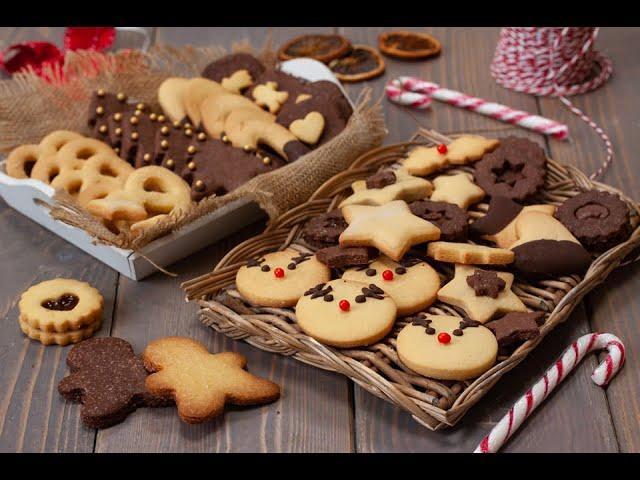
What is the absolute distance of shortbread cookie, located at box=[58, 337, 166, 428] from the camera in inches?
50.7

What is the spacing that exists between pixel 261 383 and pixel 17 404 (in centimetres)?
37

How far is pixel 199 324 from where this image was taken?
149 centimetres

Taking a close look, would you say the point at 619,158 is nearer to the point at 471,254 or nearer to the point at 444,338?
the point at 471,254

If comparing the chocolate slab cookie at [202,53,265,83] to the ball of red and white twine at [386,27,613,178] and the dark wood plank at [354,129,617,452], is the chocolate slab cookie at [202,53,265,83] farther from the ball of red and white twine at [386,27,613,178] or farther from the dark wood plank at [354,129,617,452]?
the dark wood plank at [354,129,617,452]

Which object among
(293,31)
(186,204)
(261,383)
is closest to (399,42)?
(293,31)

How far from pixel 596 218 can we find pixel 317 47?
3.32ft

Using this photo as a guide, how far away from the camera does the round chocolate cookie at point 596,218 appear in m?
1.46

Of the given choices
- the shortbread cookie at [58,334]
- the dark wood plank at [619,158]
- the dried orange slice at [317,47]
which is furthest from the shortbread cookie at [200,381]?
the dried orange slice at [317,47]

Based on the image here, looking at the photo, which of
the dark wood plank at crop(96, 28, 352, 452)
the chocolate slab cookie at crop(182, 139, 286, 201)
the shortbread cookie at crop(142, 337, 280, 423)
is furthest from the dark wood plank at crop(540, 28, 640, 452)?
the chocolate slab cookie at crop(182, 139, 286, 201)

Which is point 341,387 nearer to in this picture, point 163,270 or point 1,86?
point 163,270

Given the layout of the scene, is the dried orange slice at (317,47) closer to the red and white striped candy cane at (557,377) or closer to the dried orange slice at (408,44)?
the dried orange slice at (408,44)

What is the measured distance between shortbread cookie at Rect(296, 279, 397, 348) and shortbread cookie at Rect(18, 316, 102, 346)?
1.20 ft

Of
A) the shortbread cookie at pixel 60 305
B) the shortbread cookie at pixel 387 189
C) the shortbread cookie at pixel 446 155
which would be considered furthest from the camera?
the shortbread cookie at pixel 446 155

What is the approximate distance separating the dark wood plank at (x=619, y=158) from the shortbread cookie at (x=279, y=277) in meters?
0.47
